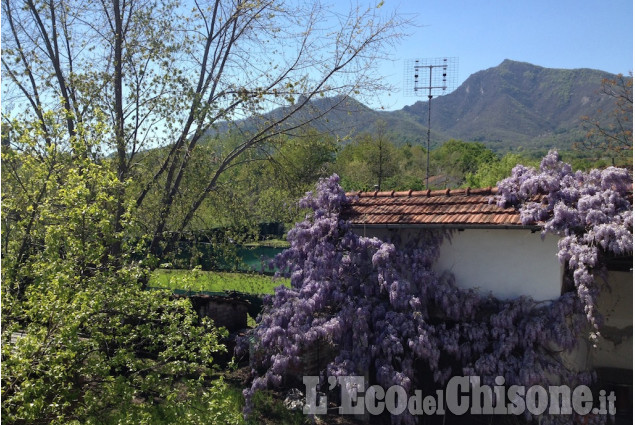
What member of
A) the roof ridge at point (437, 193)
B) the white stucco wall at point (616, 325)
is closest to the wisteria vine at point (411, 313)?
the roof ridge at point (437, 193)

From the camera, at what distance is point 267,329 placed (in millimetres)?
8969

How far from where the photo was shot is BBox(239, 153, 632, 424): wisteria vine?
760 centimetres

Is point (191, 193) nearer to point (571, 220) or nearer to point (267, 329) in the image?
point (267, 329)

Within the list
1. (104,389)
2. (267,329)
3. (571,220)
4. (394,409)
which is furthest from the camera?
(267,329)

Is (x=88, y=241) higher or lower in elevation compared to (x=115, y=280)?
higher

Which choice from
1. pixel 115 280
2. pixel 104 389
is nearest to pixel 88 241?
pixel 115 280

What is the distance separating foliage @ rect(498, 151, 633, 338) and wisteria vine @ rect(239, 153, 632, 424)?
0.02 m

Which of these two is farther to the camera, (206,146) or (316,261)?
(206,146)

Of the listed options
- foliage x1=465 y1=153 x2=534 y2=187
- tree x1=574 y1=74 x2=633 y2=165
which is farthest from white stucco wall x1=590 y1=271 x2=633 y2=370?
foliage x1=465 y1=153 x2=534 y2=187

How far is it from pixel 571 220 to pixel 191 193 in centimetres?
835

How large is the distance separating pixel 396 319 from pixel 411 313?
0.78ft

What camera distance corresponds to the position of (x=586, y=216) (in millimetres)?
7398

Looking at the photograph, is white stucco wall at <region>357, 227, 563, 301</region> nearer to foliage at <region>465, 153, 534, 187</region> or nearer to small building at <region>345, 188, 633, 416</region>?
small building at <region>345, 188, 633, 416</region>

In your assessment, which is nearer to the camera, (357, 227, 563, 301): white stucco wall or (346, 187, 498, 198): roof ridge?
(357, 227, 563, 301): white stucco wall
